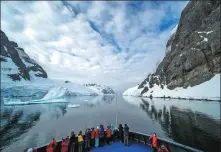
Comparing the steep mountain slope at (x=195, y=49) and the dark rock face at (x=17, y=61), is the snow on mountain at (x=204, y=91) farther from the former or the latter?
the dark rock face at (x=17, y=61)

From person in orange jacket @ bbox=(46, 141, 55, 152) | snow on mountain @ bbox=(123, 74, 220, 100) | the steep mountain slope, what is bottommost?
person in orange jacket @ bbox=(46, 141, 55, 152)

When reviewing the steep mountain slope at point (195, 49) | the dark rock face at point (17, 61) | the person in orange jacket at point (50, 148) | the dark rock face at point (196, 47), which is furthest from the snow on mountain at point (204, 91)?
the dark rock face at point (17, 61)

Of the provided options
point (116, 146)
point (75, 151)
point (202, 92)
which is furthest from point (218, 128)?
point (202, 92)

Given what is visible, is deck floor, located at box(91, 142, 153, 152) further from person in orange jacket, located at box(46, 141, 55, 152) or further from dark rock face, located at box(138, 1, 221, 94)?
dark rock face, located at box(138, 1, 221, 94)

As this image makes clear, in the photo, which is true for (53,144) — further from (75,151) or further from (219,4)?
(219,4)

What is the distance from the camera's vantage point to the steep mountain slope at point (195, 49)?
3656 inches

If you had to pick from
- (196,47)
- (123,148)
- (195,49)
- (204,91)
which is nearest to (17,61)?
(195,49)

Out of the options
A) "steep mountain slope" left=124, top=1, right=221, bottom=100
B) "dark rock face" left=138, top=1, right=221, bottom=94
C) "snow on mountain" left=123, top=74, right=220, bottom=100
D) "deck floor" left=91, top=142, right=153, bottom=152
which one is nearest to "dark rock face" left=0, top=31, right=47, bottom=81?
"snow on mountain" left=123, top=74, right=220, bottom=100

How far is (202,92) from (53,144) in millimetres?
101586

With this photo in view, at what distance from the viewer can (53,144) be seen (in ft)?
38.5

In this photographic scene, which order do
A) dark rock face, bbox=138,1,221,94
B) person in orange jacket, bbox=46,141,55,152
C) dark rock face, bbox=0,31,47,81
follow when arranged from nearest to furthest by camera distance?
person in orange jacket, bbox=46,141,55,152
dark rock face, bbox=138,1,221,94
dark rock face, bbox=0,31,47,81

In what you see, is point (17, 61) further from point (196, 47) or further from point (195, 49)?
point (196, 47)

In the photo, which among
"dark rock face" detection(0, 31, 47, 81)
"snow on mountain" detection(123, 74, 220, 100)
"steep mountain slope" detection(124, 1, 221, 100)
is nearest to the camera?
"snow on mountain" detection(123, 74, 220, 100)

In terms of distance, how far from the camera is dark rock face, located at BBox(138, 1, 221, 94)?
9300 centimetres
